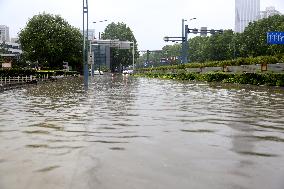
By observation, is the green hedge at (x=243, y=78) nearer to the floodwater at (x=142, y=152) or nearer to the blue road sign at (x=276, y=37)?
the blue road sign at (x=276, y=37)

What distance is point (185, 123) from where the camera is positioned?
882 centimetres

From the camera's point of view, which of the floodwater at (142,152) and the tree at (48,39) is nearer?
the floodwater at (142,152)

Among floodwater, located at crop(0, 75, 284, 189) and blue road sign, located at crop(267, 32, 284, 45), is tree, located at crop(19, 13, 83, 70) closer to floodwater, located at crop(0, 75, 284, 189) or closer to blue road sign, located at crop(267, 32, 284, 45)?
blue road sign, located at crop(267, 32, 284, 45)

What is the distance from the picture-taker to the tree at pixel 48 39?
6750cm

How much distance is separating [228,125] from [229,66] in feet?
90.3

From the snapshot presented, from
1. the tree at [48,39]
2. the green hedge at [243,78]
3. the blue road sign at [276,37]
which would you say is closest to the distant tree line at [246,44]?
the green hedge at [243,78]

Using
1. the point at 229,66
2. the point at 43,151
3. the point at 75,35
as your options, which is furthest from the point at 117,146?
→ the point at 75,35

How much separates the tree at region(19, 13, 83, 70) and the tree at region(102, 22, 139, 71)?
150 feet

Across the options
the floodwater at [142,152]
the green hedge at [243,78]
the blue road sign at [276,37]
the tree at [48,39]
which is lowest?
the floodwater at [142,152]

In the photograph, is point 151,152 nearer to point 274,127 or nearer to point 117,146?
point 117,146

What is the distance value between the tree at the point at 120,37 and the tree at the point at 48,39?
150 feet

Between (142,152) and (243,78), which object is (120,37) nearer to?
(243,78)

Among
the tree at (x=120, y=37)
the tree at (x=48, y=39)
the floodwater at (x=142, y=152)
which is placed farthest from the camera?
the tree at (x=120, y=37)

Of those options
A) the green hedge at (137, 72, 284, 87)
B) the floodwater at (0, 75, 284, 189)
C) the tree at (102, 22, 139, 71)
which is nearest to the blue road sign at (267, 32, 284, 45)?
Result: the green hedge at (137, 72, 284, 87)
